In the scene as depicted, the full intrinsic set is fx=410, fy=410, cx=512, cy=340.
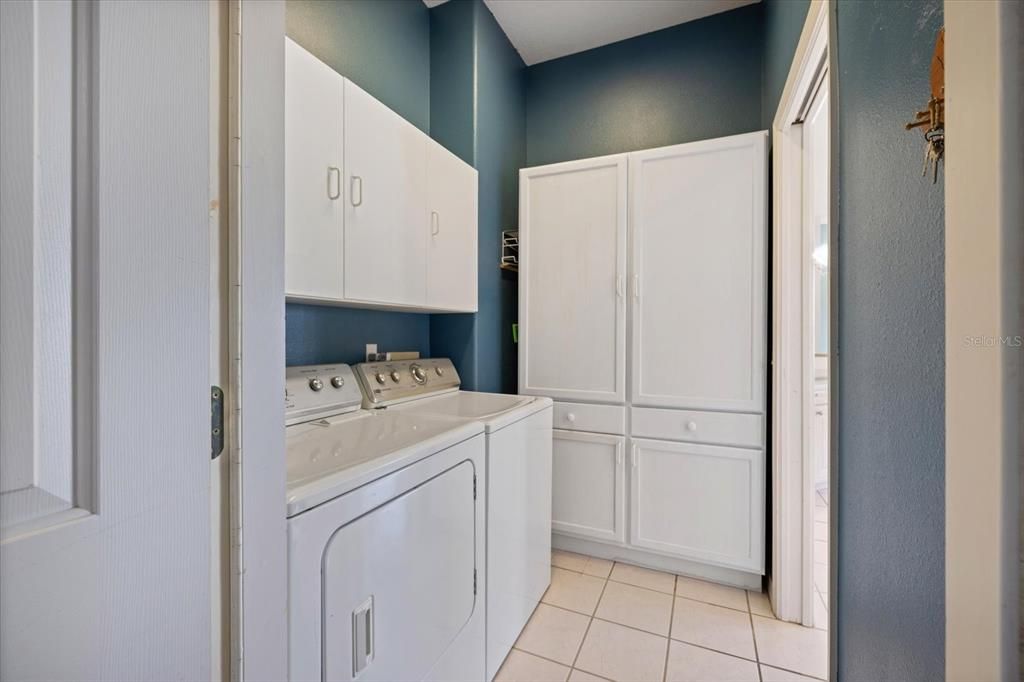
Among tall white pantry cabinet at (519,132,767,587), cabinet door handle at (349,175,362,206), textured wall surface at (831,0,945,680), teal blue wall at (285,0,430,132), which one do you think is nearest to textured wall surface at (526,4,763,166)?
tall white pantry cabinet at (519,132,767,587)

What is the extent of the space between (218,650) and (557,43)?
3197mm

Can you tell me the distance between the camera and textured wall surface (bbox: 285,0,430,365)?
5.28 feet

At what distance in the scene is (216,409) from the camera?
54cm

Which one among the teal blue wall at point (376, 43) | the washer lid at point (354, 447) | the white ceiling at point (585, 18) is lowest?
the washer lid at point (354, 447)

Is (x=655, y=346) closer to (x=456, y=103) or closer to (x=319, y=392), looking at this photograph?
(x=319, y=392)

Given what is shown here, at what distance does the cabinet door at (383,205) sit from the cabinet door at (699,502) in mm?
1432

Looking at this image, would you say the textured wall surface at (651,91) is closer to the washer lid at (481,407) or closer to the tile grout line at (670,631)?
the washer lid at (481,407)

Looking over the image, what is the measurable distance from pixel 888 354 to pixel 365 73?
217 cm

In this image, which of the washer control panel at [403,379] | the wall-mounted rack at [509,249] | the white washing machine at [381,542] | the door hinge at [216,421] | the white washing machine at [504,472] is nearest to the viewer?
the door hinge at [216,421]

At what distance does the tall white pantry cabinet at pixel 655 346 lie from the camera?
192 centimetres

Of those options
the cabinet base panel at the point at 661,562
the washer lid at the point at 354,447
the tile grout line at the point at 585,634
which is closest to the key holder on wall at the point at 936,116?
the washer lid at the point at 354,447

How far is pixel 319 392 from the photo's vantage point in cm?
147

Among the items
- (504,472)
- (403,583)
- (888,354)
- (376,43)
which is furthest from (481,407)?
(376,43)

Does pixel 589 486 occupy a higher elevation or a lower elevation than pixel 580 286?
lower
